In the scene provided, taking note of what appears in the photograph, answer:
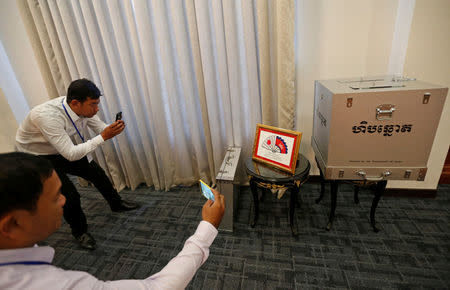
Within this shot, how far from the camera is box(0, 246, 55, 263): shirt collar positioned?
0.51m

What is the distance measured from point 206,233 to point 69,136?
4.66ft

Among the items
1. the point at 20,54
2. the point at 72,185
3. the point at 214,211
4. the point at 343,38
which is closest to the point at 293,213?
the point at 214,211

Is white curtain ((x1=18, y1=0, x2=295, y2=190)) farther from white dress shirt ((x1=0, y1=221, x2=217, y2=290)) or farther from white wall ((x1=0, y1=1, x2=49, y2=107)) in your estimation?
white dress shirt ((x1=0, y1=221, x2=217, y2=290))

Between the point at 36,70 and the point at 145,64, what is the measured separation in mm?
1417

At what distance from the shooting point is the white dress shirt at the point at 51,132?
1445 mm

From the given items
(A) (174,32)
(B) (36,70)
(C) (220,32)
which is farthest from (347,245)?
(B) (36,70)

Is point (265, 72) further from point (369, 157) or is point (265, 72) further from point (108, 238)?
point (108, 238)

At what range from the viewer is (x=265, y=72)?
1.74 meters

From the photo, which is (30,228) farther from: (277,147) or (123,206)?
(123,206)

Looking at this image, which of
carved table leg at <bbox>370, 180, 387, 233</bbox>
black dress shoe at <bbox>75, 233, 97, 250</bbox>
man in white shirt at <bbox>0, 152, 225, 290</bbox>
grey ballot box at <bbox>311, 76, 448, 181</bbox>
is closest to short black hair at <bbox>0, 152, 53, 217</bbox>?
man in white shirt at <bbox>0, 152, 225, 290</bbox>

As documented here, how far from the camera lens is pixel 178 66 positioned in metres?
1.96

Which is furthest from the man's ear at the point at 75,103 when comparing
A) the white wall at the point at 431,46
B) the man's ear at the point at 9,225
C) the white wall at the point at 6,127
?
the white wall at the point at 431,46

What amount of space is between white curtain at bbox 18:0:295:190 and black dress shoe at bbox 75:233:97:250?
0.80 metres

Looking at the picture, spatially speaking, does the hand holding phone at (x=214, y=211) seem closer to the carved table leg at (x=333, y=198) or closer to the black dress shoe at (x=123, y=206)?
the carved table leg at (x=333, y=198)
